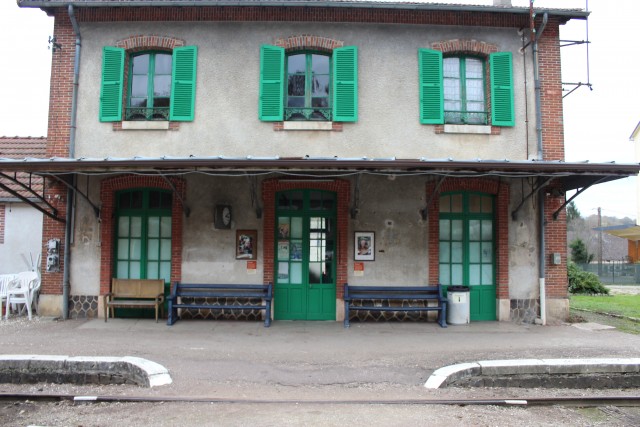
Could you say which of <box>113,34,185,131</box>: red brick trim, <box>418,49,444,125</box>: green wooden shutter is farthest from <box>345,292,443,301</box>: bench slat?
<box>113,34,185,131</box>: red brick trim

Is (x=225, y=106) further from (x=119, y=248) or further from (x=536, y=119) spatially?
(x=536, y=119)

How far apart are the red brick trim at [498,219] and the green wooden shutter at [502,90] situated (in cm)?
135

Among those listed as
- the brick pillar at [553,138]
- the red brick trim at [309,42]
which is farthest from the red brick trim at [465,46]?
the red brick trim at [309,42]

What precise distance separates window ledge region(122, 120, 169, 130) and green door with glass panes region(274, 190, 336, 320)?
9.33 feet

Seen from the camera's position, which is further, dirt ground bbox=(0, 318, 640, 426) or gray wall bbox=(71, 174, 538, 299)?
gray wall bbox=(71, 174, 538, 299)

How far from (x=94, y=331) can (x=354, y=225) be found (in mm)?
5381

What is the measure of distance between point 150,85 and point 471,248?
25.5 feet

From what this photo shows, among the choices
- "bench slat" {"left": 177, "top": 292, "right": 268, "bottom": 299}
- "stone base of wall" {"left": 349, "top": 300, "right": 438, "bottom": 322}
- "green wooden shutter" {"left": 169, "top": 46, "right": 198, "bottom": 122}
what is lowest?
"stone base of wall" {"left": 349, "top": 300, "right": 438, "bottom": 322}

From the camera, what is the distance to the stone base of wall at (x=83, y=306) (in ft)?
33.6

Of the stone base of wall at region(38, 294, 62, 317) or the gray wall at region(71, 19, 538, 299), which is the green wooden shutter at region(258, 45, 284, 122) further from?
the stone base of wall at region(38, 294, 62, 317)

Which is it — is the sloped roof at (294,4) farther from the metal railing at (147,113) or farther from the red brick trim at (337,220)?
the red brick trim at (337,220)

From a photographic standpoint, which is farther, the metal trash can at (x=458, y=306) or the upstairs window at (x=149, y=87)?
the upstairs window at (x=149, y=87)

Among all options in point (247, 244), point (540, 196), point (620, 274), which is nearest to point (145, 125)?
point (247, 244)

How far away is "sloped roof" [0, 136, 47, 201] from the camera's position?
12.5 m
